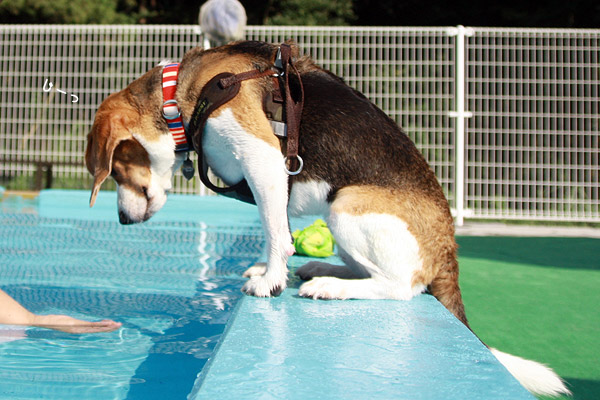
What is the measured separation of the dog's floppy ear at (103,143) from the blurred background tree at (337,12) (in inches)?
503

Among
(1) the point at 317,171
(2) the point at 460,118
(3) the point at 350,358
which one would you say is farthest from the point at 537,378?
(2) the point at 460,118

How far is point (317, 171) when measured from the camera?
2.59m

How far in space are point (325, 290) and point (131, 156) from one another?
44.1 inches

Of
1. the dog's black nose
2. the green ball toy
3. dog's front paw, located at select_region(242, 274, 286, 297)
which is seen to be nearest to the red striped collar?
the dog's black nose

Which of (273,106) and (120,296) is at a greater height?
(273,106)

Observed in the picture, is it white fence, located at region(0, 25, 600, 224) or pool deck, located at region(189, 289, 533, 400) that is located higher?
white fence, located at region(0, 25, 600, 224)

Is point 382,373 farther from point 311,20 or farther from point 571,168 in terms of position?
point 311,20

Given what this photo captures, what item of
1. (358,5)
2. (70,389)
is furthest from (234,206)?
(358,5)

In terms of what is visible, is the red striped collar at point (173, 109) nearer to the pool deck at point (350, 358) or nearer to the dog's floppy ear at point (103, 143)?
the dog's floppy ear at point (103, 143)

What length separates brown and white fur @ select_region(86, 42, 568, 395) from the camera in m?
2.43

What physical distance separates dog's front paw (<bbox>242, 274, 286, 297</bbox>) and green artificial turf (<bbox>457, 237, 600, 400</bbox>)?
3.54 ft

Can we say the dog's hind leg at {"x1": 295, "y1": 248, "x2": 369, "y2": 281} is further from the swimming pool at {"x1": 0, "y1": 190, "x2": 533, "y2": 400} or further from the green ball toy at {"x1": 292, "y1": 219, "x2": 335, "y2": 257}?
the green ball toy at {"x1": 292, "y1": 219, "x2": 335, "y2": 257}

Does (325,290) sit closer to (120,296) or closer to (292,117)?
(292,117)

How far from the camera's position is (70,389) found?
1.91 meters
